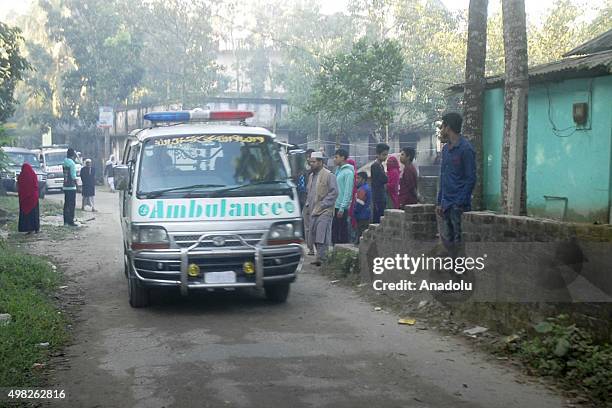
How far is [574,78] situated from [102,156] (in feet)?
128

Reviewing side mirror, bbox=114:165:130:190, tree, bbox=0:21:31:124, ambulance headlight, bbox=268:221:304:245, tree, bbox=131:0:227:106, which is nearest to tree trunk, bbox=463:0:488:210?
ambulance headlight, bbox=268:221:304:245

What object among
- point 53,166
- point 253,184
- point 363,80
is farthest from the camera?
point 53,166

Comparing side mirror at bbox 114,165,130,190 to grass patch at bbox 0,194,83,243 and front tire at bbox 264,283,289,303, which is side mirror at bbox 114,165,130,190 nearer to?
front tire at bbox 264,283,289,303

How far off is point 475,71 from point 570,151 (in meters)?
2.82

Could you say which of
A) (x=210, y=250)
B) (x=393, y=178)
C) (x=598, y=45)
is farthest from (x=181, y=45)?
(x=210, y=250)

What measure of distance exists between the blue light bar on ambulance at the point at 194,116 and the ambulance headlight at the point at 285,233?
216cm

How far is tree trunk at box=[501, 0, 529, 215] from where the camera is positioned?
30.3ft

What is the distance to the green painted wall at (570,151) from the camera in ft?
41.1

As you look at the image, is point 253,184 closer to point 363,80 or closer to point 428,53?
point 363,80

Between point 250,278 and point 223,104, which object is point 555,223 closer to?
point 250,278

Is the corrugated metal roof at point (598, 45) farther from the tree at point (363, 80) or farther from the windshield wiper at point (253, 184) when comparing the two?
the windshield wiper at point (253, 184)

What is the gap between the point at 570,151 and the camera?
13.5m

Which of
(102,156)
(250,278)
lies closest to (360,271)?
(250,278)

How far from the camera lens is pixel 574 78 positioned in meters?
13.1
